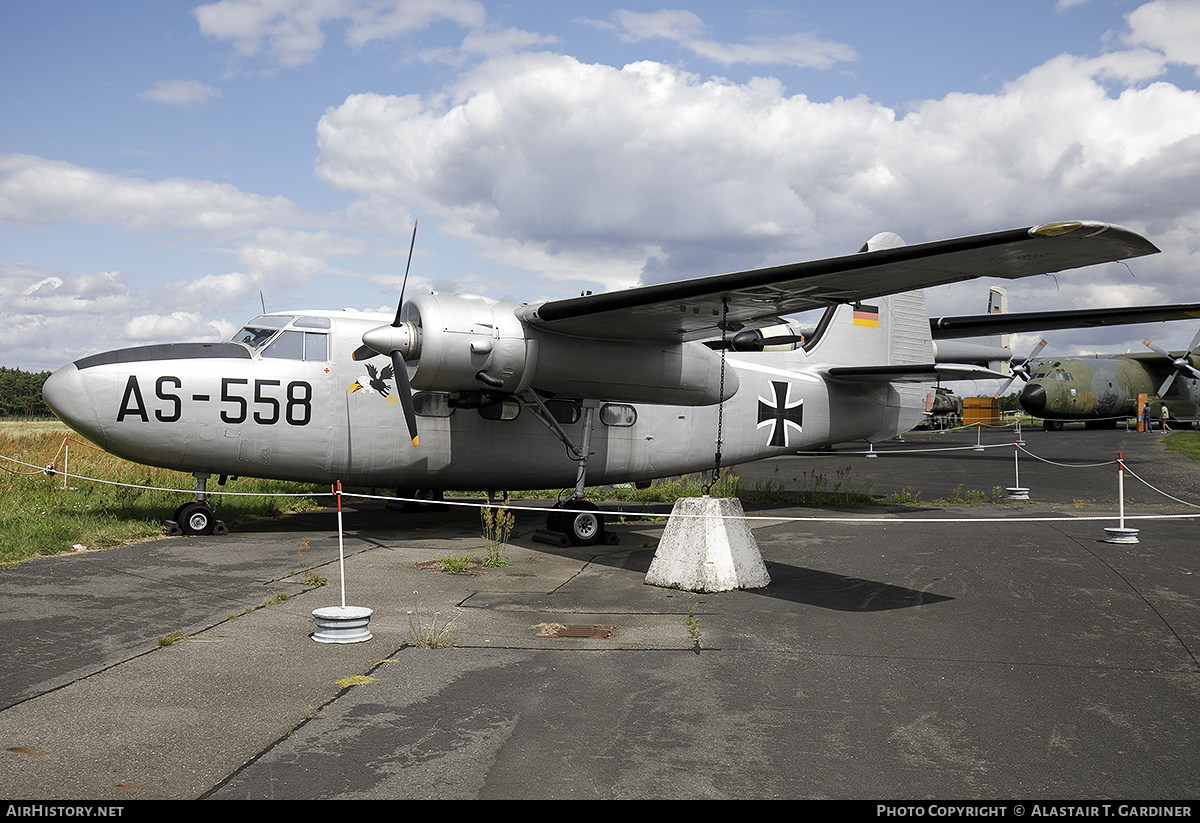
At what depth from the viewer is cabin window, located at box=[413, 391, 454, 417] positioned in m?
11.8

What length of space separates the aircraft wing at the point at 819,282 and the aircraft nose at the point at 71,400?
591cm

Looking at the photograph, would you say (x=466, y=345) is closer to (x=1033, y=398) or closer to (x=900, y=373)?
(x=900, y=373)

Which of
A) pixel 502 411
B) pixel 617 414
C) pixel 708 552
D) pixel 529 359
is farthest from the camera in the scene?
pixel 617 414

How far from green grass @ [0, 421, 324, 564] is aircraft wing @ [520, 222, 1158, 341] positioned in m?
5.89

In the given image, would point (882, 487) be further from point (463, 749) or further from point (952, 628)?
point (463, 749)

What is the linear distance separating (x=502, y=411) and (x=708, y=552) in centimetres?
499

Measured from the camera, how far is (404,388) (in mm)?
10641

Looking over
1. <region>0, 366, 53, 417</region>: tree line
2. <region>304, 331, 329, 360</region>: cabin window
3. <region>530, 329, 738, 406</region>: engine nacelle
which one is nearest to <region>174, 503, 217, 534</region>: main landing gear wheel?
<region>304, 331, 329, 360</region>: cabin window

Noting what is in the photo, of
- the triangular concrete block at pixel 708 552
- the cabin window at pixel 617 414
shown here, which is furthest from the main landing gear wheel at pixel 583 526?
the triangular concrete block at pixel 708 552

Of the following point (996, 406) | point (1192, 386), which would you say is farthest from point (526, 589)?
point (996, 406)

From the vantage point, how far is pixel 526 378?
10.5m

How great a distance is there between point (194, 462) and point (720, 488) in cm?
1004

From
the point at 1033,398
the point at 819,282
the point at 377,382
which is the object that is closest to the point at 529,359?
the point at 377,382

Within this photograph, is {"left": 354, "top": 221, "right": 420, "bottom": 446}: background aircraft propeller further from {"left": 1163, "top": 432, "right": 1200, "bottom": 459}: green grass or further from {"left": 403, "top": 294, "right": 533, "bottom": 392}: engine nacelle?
{"left": 1163, "top": 432, "right": 1200, "bottom": 459}: green grass
